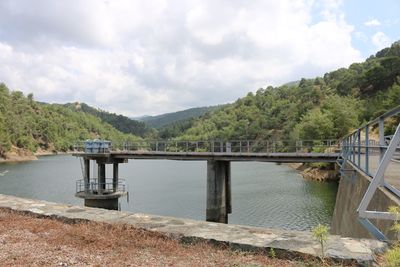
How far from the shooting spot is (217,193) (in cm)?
2709

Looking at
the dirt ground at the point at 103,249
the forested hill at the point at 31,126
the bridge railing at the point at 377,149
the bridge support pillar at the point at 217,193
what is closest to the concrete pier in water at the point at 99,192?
the bridge support pillar at the point at 217,193

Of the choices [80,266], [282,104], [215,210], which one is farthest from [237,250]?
[282,104]

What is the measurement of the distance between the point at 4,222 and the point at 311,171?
52681 millimetres

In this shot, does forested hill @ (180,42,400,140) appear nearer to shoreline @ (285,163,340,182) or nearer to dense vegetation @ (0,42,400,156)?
dense vegetation @ (0,42,400,156)

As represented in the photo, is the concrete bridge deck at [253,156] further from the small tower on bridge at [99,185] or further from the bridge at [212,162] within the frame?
the small tower on bridge at [99,185]

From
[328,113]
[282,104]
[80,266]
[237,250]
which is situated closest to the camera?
[80,266]

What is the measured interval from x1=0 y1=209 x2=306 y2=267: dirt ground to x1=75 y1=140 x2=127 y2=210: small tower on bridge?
24153 mm

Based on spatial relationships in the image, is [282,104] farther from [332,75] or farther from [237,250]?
[237,250]

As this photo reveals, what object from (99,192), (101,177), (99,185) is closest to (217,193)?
(99,192)

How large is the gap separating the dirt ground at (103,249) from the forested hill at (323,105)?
58825 millimetres

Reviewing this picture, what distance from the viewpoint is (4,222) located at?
6.07 meters

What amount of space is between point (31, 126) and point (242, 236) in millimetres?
159517

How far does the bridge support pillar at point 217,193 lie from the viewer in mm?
26469

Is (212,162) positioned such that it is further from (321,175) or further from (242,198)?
(321,175)
